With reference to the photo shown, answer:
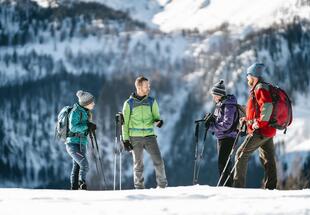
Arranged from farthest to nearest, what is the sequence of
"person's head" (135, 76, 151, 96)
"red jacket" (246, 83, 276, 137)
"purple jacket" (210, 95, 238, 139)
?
"purple jacket" (210, 95, 238, 139) < "person's head" (135, 76, 151, 96) < "red jacket" (246, 83, 276, 137)

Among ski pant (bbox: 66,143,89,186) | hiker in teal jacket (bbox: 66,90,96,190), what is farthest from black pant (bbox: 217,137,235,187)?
ski pant (bbox: 66,143,89,186)

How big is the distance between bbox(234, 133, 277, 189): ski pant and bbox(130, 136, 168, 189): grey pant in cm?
204

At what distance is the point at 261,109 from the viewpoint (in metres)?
14.4

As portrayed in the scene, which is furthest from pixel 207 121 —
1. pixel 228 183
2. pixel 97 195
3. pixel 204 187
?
pixel 97 195

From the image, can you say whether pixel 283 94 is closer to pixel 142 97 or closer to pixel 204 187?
pixel 204 187

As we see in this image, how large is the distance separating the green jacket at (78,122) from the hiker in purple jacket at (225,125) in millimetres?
3194

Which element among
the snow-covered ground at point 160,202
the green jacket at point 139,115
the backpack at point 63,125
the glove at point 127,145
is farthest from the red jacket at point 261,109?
the backpack at point 63,125

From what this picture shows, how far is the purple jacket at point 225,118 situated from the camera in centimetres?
1672

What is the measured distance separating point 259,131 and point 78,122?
473 cm

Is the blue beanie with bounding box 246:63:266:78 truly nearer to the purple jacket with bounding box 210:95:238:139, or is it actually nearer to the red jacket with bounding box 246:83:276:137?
the red jacket with bounding box 246:83:276:137

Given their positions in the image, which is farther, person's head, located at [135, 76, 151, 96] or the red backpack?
person's head, located at [135, 76, 151, 96]

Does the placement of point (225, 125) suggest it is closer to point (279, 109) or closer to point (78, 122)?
point (279, 109)

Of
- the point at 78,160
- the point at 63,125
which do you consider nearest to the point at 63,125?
the point at 63,125

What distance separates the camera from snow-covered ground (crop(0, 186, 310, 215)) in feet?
36.5
